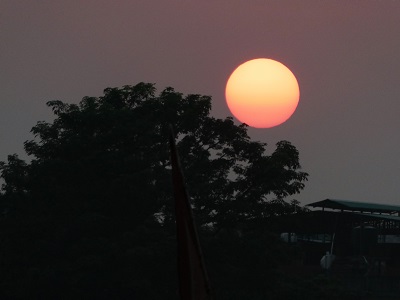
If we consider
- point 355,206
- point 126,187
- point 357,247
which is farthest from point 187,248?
point 355,206

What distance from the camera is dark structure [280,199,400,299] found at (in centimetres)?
5800

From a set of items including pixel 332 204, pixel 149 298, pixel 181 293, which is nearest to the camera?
pixel 181 293

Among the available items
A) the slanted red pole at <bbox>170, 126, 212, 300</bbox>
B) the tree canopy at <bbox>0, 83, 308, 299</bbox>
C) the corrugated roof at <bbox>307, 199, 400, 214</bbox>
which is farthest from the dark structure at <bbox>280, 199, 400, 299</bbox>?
the slanted red pole at <bbox>170, 126, 212, 300</bbox>

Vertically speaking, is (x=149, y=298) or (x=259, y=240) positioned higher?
(x=259, y=240)

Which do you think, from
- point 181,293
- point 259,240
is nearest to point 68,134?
Result: point 259,240

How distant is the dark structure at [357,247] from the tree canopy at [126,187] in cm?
1249

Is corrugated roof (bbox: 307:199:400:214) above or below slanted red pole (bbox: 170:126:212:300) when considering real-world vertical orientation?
above

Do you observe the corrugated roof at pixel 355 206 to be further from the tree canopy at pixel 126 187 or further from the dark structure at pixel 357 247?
the tree canopy at pixel 126 187

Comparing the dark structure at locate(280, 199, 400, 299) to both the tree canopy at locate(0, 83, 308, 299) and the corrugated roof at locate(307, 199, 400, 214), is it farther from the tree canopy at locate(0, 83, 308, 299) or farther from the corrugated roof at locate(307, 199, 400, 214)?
the tree canopy at locate(0, 83, 308, 299)

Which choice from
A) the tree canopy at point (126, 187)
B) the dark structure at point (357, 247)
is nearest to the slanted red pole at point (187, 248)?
the tree canopy at point (126, 187)

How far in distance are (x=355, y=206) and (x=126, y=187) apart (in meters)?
29.7

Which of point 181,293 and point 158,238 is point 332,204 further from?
point 181,293

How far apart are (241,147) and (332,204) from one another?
21.4 metres

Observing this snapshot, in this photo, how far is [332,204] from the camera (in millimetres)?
65625
